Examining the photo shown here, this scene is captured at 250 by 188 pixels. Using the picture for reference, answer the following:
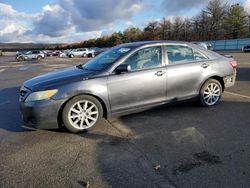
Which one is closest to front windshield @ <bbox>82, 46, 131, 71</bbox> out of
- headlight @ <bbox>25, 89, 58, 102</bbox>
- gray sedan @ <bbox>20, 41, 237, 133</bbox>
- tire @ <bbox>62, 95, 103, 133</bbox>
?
gray sedan @ <bbox>20, 41, 237, 133</bbox>

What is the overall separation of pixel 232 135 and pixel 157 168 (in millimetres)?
1666

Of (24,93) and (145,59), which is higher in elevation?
(145,59)

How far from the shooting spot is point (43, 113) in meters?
4.73

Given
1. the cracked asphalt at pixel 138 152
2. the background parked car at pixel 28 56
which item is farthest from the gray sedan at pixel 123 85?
the background parked car at pixel 28 56

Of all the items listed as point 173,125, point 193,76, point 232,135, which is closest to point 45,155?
point 173,125

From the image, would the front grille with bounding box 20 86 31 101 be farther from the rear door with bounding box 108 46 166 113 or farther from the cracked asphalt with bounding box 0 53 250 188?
the rear door with bounding box 108 46 166 113

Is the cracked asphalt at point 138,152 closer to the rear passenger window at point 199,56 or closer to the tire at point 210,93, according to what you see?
the tire at point 210,93

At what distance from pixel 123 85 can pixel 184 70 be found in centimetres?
142

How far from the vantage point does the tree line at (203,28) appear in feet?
250

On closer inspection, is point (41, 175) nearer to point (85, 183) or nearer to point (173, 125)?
point (85, 183)

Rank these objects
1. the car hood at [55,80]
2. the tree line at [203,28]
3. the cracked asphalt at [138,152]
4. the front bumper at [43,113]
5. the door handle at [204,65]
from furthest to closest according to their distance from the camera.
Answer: the tree line at [203,28]
the door handle at [204,65]
the car hood at [55,80]
the front bumper at [43,113]
the cracked asphalt at [138,152]

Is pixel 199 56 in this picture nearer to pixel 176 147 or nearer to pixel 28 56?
pixel 176 147

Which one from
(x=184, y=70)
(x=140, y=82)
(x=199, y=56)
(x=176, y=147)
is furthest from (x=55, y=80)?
(x=199, y=56)

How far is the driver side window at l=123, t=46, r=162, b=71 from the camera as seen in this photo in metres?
5.44
